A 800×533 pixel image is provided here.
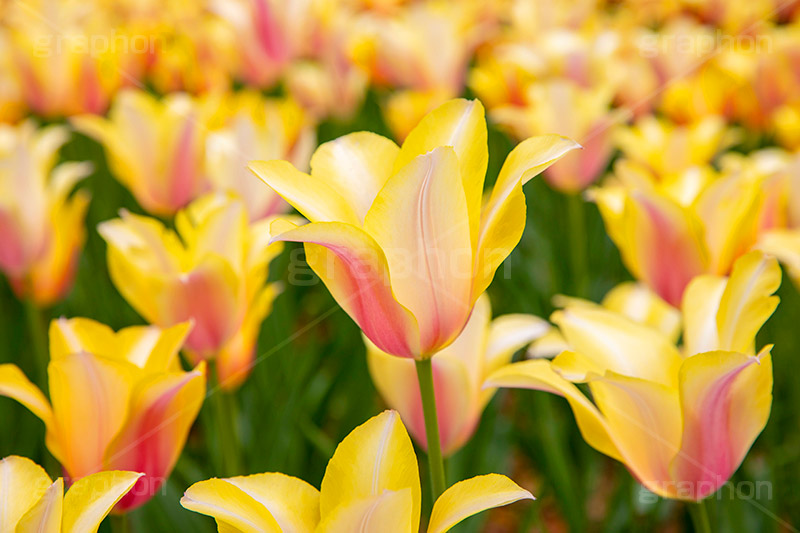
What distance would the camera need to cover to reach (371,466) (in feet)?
1.63

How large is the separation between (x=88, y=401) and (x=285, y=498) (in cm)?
23

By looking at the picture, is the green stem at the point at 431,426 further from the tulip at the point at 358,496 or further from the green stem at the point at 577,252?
the green stem at the point at 577,252

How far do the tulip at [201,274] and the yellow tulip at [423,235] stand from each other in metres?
0.28

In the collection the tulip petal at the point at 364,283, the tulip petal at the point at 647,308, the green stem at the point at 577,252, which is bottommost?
the green stem at the point at 577,252

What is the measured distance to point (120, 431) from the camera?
0.65 metres

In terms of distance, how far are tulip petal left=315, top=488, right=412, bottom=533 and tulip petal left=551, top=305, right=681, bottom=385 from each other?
24cm

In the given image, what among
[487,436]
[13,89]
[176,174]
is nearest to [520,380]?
[487,436]

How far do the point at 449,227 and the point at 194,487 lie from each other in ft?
0.77

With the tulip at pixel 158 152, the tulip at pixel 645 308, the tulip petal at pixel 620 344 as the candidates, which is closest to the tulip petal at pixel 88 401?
the tulip petal at pixel 620 344

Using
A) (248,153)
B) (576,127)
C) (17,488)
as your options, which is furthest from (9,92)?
(17,488)

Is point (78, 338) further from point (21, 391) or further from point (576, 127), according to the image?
point (576, 127)

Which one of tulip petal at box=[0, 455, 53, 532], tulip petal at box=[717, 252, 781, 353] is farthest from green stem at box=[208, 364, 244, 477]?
tulip petal at box=[717, 252, 781, 353]

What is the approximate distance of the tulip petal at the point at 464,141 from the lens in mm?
571

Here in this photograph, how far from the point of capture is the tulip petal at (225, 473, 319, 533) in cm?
49
